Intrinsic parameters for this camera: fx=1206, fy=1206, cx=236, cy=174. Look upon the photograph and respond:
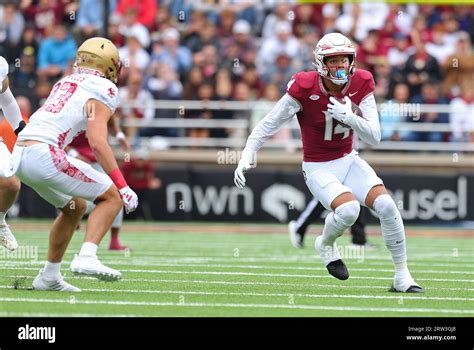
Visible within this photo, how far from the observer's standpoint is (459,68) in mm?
18578

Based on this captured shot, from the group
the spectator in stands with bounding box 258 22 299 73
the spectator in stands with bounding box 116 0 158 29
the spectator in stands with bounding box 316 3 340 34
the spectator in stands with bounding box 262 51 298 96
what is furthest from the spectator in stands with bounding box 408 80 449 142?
the spectator in stands with bounding box 116 0 158 29

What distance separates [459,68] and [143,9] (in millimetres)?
5227

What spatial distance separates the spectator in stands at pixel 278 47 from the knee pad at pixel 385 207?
1027cm

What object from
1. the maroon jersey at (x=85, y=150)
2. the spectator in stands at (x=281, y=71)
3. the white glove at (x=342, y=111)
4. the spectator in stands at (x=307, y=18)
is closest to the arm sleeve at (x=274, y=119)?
the white glove at (x=342, y=111)

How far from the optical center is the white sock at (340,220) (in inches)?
341

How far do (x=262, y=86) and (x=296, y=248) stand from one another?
584cm

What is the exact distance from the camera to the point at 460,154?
18.2 m

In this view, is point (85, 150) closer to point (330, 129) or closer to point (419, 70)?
point (330, 129)

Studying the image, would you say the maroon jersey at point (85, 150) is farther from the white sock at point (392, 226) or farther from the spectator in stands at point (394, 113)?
the spectator in stands at point (394, 113)

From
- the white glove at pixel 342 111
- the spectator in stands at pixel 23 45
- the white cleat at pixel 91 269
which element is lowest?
the white cleat at pixel 91 269

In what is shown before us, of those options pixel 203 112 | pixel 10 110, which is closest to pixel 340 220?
pixel 10 110
